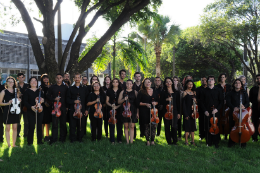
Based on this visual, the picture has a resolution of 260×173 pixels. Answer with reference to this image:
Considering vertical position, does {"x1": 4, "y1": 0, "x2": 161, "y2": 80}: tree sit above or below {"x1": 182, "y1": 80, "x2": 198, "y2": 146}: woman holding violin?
above

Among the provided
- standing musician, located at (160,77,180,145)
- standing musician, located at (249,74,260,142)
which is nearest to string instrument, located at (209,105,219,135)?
standing musician, located at (160,77,180,145)

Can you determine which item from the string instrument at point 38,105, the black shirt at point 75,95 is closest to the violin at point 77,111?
the black shirt at point 75,95

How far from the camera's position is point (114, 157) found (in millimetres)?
5426

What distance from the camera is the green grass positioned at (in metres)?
4.69

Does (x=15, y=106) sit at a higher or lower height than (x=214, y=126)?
higher

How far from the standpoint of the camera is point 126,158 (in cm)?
535

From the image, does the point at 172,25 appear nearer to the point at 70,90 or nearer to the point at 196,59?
the point at 196,59

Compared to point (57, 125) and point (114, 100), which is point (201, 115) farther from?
point (57, 125)

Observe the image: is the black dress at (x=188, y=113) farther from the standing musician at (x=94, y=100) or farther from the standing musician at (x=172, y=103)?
the standing musician at (x=94, y=100)

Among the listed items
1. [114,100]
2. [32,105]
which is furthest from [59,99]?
[114,100]

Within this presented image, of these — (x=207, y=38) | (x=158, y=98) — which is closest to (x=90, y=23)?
(x=158, y=98)

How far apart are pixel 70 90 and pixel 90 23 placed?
4391mm

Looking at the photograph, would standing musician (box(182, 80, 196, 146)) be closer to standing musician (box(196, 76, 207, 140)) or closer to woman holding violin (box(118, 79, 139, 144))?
standing musician (box(196, 76, 207, 140))

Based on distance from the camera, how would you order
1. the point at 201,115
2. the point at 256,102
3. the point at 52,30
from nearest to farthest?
1. the point at 256,102
2. the point at 201,115
3. the point at 52,30
